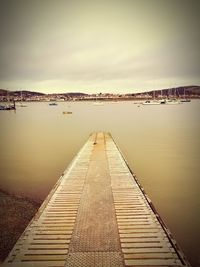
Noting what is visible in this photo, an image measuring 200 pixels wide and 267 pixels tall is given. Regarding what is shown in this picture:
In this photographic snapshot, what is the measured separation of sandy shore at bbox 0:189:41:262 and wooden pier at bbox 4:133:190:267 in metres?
1.49

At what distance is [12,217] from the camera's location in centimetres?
911

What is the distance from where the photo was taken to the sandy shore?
7.47 m

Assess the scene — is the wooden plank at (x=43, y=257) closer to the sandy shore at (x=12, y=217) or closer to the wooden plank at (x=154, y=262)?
the wooden plank at (x=154, y=262)

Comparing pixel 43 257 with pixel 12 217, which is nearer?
pixel 43 257

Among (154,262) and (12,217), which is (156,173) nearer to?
(12,217)

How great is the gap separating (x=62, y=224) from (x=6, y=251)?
205 cm

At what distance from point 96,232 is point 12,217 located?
178 inches

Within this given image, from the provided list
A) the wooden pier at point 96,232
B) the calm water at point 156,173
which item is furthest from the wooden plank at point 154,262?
the calm water at point 156,173

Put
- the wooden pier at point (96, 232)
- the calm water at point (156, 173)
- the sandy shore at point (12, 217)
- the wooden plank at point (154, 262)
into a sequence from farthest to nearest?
1. the calm water at point (156, 173)
2. the sandy shore at point (12, 217)
3. the wooden pier at point (96, 232)
4. the wooden plank at point (154, 262)

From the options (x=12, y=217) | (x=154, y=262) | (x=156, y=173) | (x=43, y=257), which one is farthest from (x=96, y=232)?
(x=156, y=173)

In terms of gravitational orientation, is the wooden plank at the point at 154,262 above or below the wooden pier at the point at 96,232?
below

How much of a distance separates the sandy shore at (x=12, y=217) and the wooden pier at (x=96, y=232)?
4.89ft

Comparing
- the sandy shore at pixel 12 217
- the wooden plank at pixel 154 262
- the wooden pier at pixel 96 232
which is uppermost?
the wooden pier at pixel 96 232

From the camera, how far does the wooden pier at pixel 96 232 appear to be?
15.2 feet
